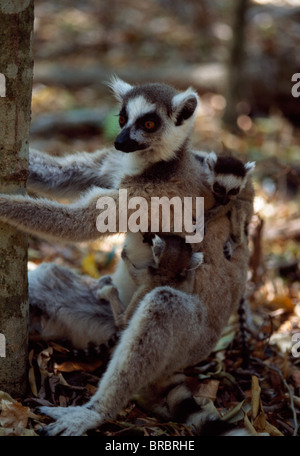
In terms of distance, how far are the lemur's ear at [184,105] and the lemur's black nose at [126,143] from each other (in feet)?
1.58

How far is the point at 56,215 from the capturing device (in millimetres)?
4219

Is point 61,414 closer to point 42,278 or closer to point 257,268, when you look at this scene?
point 42,278

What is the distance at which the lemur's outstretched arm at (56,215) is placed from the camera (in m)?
3.90

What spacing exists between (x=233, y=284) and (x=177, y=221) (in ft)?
2.63

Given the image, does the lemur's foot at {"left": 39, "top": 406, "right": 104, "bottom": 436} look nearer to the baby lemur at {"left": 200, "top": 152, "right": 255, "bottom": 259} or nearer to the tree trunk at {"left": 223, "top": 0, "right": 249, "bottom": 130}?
the baby lemur at {"left": 200, "top": 152, "right": 255, "bottom": 259}

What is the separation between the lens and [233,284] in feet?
16.0

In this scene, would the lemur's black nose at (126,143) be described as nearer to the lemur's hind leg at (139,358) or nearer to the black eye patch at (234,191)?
the black eye patch at (234,191)

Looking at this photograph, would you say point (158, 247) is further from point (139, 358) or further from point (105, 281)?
point (105, 281)

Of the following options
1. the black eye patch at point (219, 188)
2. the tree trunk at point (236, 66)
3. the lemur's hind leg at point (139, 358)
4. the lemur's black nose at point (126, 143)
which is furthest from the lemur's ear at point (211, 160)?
the tree trunk at point (236, 66)

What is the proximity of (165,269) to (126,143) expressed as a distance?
1063 mm

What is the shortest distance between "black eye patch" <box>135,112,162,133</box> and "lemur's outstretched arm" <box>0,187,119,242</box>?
1.92 ft

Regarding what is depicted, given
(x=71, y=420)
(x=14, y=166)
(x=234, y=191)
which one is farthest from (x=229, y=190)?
(x=71, y=420)

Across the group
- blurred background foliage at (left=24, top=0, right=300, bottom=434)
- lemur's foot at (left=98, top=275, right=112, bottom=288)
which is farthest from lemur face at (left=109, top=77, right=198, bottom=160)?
blurred background foliage at (left=24, top=0, right=300, bottom=434)

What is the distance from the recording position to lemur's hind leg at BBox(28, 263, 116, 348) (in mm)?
4969
